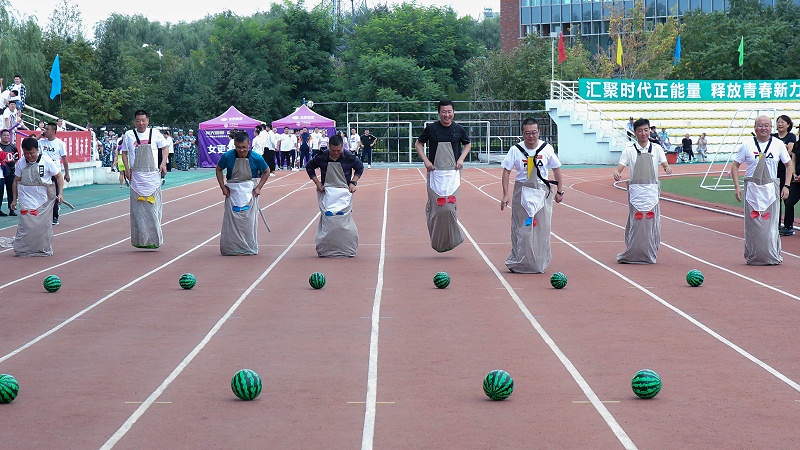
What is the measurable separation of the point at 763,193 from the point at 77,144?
24.3m

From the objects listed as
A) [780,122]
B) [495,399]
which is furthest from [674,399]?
[780,122]

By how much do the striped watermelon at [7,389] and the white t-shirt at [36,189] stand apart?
8.38 metres

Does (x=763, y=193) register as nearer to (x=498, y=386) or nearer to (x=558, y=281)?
(x=558, y=281)

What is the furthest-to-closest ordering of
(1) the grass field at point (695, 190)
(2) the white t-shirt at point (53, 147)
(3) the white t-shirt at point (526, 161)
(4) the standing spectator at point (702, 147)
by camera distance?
(4) the standing spectator at point (702, 147)
(1) the grass field at point (695, 190)
(2) the white t-shirt at point (53, 147)
(3) the white t-shirt at point (526, 161)

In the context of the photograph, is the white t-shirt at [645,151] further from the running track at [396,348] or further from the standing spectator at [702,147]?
the standing spectator at [702,147]

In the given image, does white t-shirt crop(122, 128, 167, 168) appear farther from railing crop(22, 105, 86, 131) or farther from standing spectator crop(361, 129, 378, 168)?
standing spectator crop(361, 129, 378, 168)

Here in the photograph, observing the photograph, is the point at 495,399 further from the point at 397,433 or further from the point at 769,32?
the point at 769,32

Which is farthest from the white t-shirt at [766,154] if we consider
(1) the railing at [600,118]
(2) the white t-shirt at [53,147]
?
(1) the railing at [600,118]

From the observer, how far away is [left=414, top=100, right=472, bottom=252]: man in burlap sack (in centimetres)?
1404

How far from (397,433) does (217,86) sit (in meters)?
57.6

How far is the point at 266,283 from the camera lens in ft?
39.3

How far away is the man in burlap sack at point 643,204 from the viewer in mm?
13258

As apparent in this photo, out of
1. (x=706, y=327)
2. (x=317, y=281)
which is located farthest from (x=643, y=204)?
(x=317, y=281)

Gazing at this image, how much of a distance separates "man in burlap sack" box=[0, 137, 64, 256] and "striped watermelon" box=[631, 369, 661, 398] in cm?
1017
